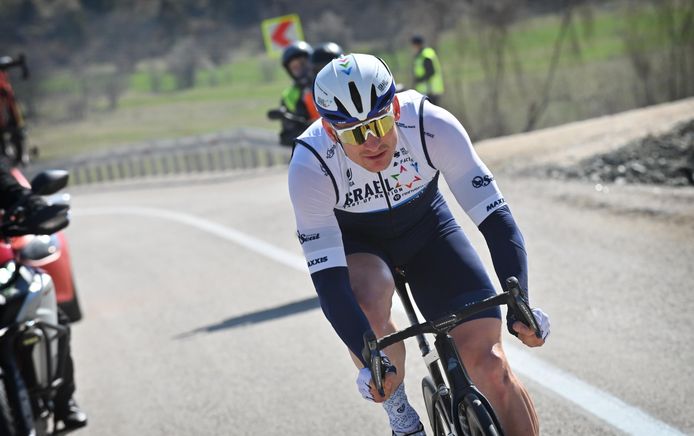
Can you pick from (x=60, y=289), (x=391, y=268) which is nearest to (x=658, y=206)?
(x=60, y=289)

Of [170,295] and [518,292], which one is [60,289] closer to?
[170,295]

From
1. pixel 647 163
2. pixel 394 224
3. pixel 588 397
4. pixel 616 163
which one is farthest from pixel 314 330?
pixel 616 163

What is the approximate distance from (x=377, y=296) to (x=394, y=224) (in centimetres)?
40

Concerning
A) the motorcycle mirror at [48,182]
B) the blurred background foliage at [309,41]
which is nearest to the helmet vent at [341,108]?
the motorcycle mirror at [48,182]

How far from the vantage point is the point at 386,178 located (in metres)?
4.85

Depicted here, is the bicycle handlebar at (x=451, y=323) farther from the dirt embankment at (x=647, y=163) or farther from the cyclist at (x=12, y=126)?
the cyclist at (x=12, y=126)

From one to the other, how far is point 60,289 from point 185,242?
18.6ft

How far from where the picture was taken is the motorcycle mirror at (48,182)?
5871mm

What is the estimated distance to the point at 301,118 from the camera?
35.3 feet

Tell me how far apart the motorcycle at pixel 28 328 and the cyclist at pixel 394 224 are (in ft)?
5.95

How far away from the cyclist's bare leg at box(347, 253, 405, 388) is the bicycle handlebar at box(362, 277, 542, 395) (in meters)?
0.52

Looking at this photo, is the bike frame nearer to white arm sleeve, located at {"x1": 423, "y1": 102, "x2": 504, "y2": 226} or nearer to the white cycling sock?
the white cycling sock

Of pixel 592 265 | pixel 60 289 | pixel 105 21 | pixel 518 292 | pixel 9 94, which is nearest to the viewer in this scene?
pixel 518 292

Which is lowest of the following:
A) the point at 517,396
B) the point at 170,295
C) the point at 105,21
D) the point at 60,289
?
the point at 105,21
